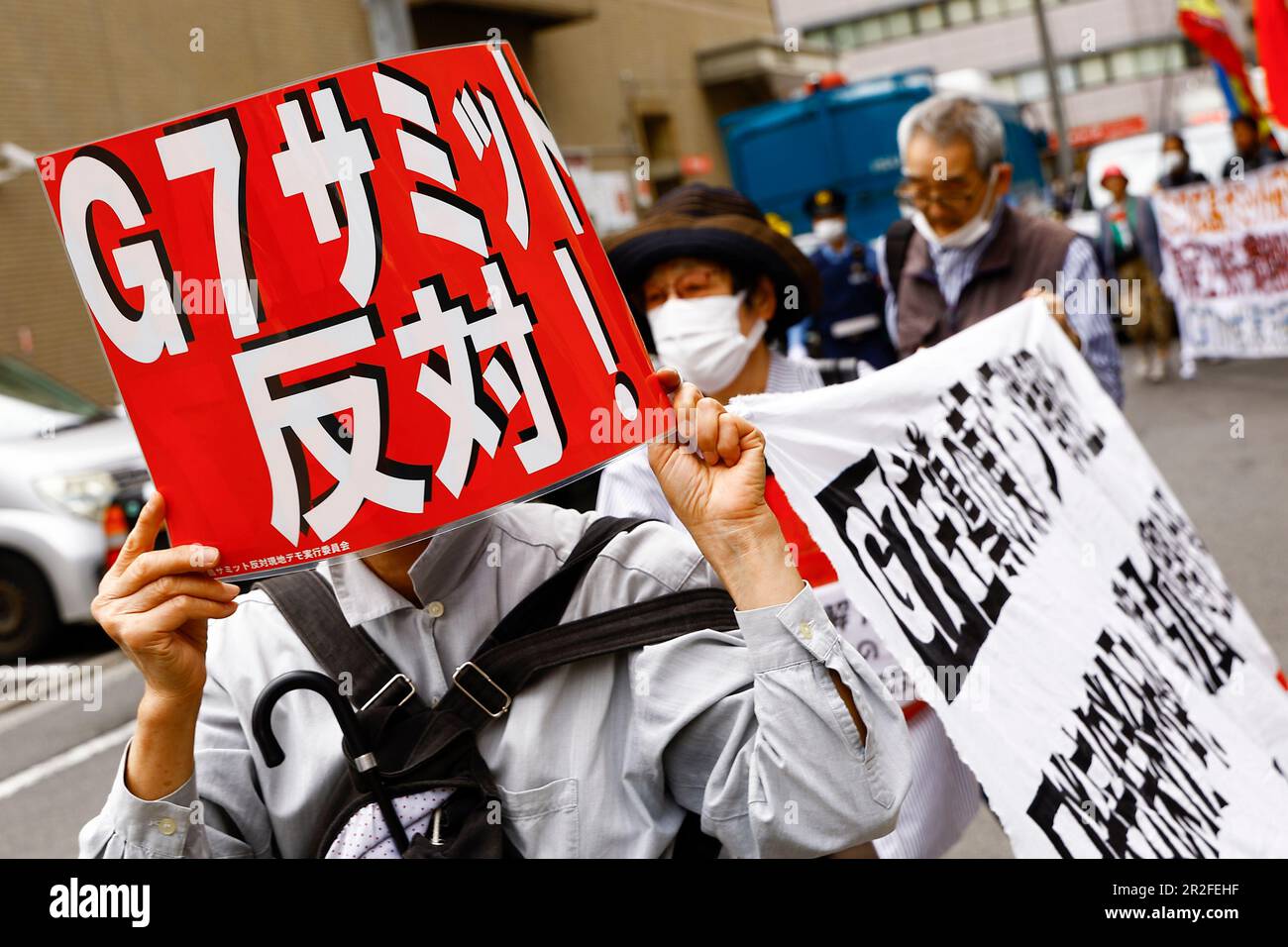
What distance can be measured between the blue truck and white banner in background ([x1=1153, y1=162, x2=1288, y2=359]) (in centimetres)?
384

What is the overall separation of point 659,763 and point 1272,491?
6.99m

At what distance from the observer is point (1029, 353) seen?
3439 millimetres

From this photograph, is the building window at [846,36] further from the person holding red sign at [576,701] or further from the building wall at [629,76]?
the person holding red sign at [576,701]

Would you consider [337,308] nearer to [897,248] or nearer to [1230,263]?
[897,248]

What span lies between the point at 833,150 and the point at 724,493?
15.3 metres

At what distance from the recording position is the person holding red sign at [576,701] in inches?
65.4

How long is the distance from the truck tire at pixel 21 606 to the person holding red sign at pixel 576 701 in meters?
6.95

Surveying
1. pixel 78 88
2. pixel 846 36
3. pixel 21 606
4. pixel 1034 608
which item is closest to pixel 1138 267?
pixel 21 606

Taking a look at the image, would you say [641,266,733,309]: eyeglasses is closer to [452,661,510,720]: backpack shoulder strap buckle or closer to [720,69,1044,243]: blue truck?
[452,661,510,720]: backpack shoulder strap buckle

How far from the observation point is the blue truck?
637 inches

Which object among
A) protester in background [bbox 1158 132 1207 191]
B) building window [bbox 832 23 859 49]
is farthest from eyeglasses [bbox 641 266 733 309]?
building window [bbox 832 23 859 49]

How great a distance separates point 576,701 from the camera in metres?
1.76

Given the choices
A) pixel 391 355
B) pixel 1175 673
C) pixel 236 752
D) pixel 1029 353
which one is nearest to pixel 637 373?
pixel 391 355

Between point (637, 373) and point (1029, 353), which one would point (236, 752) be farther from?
point (1029, 353)
